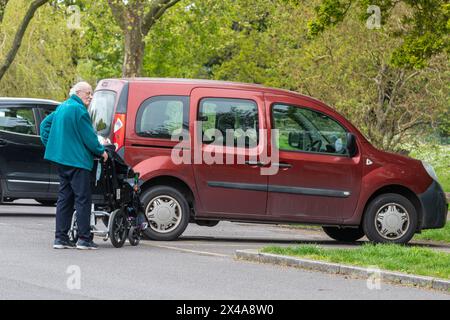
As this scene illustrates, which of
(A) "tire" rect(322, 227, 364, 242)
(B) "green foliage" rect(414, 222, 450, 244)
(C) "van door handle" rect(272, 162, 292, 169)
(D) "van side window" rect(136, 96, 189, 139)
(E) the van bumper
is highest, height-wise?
(D) "van side window" rect(136, 96, 189, 139)

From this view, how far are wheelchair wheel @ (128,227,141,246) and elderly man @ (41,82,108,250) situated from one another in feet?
2.06

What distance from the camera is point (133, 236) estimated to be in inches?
561

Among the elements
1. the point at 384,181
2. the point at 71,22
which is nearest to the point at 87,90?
the point at 384,181

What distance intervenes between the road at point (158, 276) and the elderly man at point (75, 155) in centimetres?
31

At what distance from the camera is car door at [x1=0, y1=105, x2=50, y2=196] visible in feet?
62.9

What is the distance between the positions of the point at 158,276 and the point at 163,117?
14.6ft

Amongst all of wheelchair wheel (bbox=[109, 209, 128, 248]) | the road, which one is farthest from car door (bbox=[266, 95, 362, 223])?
wheelchair wheel (bbox=[109, 209, 128, 248])

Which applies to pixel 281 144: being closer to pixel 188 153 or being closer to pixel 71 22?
pixel 188 153

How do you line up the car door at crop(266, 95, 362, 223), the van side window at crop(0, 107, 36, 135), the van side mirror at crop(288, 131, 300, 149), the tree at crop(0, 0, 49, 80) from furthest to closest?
the tree at crop(0, 0, 49, 80), the van side window at crop(0, 107, 36, 135), the van side mirror at crop(288, 131, 300, 149), the car door at crop(266, 95, 362, 223)

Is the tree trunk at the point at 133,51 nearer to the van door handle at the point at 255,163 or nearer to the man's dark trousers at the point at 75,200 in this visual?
the van door handle at the point at 255,163

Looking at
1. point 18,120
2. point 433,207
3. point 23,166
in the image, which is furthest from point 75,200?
point 18,120

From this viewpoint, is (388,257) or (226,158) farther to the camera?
(226,158)

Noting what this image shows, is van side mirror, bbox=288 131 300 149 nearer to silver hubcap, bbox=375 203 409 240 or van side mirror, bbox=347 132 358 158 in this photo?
van side mirror, bbox=347 132 358 158

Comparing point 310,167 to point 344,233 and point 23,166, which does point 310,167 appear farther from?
point 23,166
